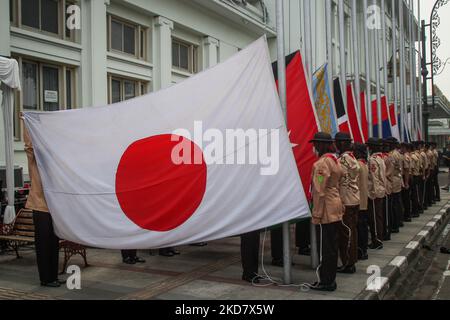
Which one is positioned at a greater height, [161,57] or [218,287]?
[161,57]

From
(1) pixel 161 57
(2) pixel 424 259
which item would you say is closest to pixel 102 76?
(1) pixel 161 57

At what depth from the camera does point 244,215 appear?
5.41 meters

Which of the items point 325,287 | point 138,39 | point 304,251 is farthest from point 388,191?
point 138,39

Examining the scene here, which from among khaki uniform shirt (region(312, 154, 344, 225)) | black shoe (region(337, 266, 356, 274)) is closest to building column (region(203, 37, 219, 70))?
black shoe (region(337, 266, 356, 274))

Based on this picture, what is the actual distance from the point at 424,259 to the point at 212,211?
4.98m

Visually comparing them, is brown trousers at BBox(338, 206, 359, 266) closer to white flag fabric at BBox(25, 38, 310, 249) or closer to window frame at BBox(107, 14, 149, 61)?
white flag fabric at BBox(25, 38, 310, 249)

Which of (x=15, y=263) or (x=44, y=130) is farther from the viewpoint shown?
(x=15, y=263)

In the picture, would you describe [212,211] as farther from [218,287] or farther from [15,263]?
[15,263]

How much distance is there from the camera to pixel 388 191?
9977 millimetres

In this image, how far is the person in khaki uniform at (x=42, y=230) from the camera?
6.07 meters

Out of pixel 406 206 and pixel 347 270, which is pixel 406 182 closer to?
pixel 406 206

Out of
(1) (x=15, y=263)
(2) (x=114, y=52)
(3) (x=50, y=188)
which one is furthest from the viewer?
(2) (x=114, y=52)

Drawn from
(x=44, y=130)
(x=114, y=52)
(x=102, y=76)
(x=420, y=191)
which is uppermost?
(x=114, y=52)

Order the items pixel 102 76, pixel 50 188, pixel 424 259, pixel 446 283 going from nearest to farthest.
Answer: pixel 50 188 → pixel 446 283 → pixel 424 259 → pixel 102 76
